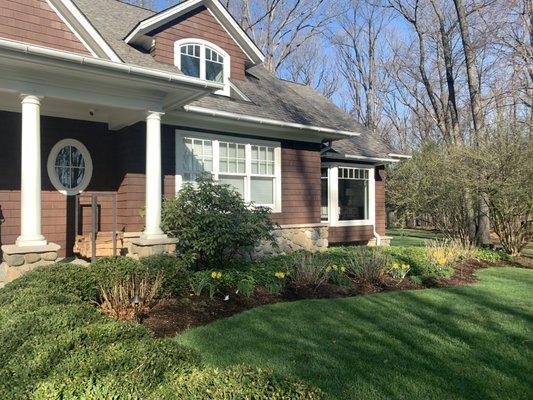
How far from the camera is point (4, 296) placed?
4676 mm

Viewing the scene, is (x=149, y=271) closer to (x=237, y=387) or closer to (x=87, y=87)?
(x=87, y=87)

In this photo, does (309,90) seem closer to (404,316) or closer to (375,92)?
(404,316)

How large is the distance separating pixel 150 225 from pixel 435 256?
19.0ft

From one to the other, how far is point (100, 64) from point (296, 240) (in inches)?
255

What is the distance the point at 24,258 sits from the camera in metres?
6.51

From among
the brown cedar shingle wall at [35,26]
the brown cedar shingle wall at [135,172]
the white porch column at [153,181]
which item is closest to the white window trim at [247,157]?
the brown cedar shingle wall at [135,172]

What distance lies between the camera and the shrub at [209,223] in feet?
25.2

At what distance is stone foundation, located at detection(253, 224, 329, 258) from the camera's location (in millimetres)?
10656

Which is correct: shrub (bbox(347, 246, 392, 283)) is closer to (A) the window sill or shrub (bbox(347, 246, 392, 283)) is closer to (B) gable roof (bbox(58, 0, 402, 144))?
(B) gable roof (bbox(58, 0, 402, 144))

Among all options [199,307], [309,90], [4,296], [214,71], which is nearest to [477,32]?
[309,90]

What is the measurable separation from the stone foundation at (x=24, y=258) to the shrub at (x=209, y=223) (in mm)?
2024

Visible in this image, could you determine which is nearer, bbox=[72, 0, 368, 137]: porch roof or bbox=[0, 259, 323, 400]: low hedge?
bbox=[0, 259, 323, 400]: low hedge

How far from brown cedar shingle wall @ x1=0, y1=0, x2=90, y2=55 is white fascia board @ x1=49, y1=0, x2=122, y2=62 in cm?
12

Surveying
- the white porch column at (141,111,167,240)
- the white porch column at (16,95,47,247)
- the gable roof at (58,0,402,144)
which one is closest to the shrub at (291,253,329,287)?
the white porch column at (141,111,167,240)
